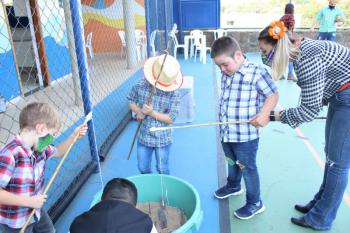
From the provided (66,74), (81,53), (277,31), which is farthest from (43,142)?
(66,74)

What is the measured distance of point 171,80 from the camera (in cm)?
206

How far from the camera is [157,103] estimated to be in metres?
2.18

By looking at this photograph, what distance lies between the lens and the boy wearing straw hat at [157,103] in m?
2.06

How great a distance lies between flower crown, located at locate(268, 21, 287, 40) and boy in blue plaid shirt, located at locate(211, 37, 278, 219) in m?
0.26

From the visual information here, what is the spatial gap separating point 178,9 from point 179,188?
8.35 m

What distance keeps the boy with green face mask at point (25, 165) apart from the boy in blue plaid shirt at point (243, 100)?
1040mm

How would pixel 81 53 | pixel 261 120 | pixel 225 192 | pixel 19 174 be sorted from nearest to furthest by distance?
pixel 19 174, pixel 261 120, pixel 225 192, pixel 81 53

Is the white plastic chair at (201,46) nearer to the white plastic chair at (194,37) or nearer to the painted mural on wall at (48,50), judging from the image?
the white plastic chair at (194,37)

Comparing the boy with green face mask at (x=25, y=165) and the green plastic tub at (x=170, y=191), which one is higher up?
the boy with green face mask at (x=25, y=165)

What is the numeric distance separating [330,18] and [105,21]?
5.95 meters

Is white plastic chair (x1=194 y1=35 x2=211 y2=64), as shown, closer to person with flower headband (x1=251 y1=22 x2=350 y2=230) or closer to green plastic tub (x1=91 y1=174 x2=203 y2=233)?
green plastic tub (x1=91 y1=174 x2=203 y2=233)

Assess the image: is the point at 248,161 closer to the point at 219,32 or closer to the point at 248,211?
the point at 248,211

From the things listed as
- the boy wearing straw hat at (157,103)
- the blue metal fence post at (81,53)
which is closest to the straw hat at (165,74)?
the boy wearing straw hat at (157,103)

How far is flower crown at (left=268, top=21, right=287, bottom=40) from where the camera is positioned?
1.67 m
